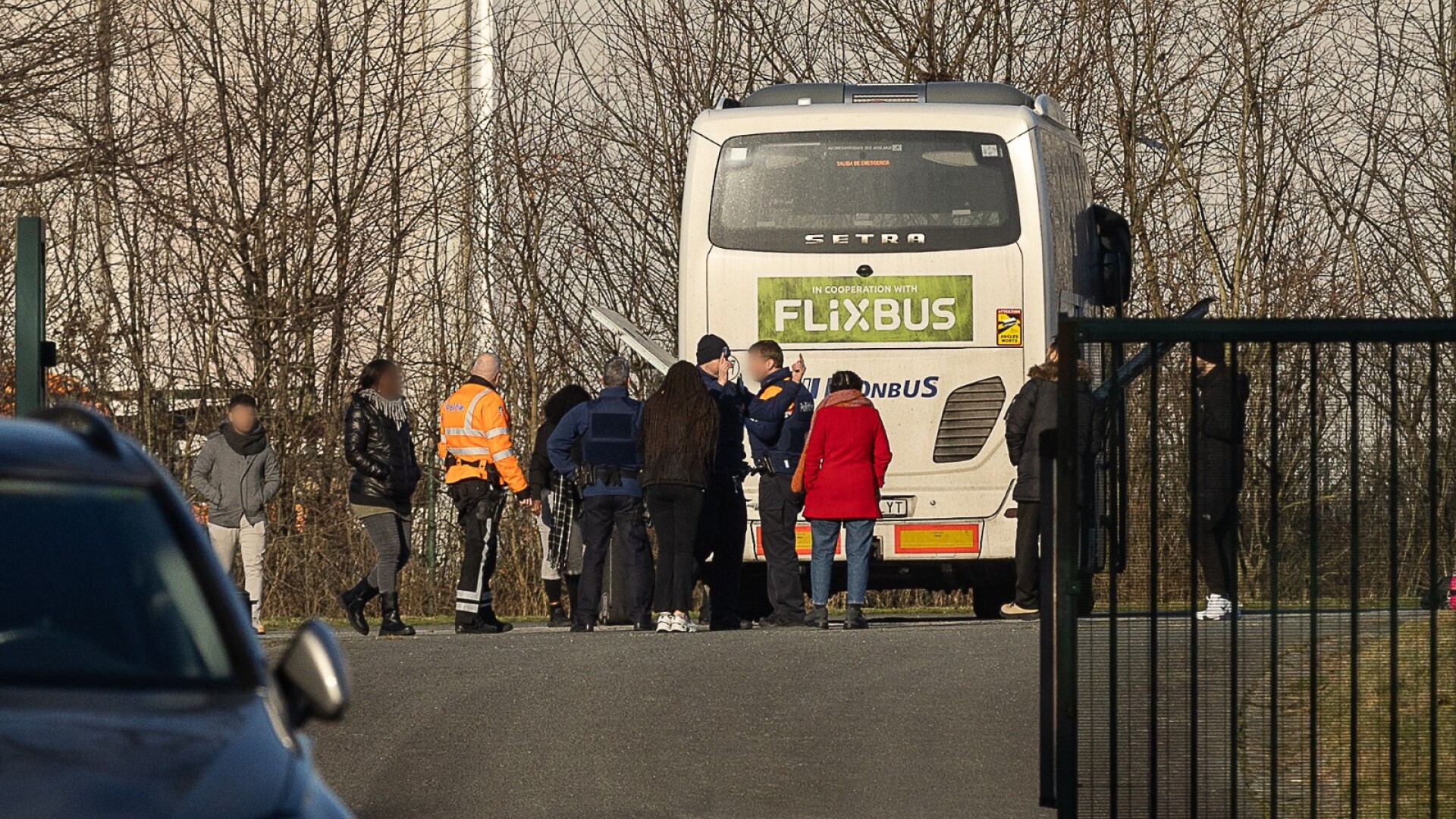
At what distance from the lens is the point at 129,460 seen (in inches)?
203

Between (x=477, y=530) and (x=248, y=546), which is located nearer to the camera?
(x=477, y=530)

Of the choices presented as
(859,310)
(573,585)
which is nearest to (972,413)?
(859,310)

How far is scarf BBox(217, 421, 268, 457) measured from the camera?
1650cm

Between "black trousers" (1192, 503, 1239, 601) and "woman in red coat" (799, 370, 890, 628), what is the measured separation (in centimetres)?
828

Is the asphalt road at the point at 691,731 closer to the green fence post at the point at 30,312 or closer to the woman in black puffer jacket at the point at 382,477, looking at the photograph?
the woman in black puffer jacket at the point at 382,477

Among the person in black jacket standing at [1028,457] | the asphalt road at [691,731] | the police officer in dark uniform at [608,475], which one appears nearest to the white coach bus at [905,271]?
the person in black jacket standing at [1028,457]

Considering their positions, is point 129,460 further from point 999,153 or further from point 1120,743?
point 999,153

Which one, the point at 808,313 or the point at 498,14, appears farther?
the point at 498,14

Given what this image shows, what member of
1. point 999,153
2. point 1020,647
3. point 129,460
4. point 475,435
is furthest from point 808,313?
point 129,460

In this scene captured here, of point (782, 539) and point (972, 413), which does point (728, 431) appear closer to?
point (782, 539)

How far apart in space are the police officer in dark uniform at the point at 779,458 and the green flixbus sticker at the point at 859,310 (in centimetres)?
135

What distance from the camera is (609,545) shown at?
16031mm

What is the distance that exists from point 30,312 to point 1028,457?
8574mm

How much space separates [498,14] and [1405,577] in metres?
22.2
